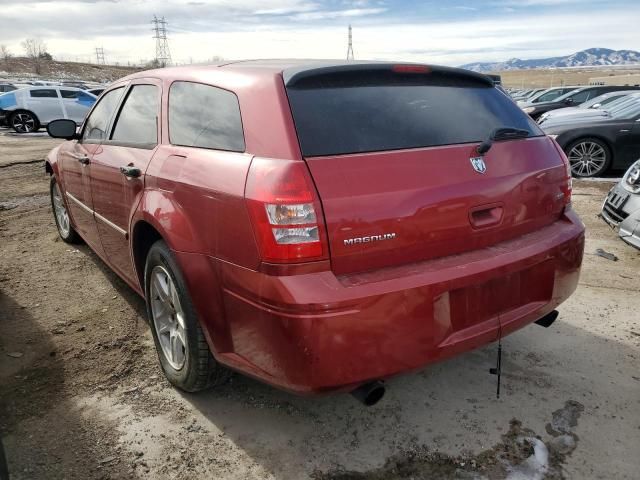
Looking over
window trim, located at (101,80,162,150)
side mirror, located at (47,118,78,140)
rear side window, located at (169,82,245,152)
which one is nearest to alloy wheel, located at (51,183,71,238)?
side mirror, located at (47,118,78,140)

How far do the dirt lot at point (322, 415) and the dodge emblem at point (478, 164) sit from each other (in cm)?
118

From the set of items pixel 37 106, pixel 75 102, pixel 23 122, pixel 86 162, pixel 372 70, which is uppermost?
pixel 372 70

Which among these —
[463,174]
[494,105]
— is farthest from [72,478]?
[494,105]

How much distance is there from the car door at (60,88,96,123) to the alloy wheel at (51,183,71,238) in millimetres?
15761

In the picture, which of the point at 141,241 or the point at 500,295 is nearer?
the point at 500,295

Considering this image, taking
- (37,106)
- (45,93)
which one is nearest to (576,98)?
(45,93)

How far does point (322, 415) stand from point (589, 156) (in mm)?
7538

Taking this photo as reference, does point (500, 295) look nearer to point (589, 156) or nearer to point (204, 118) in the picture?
point (204, 118)

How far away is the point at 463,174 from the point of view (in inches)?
88.4

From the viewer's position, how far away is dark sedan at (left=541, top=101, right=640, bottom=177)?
8.20 meters

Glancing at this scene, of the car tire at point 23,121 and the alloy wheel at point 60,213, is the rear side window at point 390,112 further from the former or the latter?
the car tire at point 23,121

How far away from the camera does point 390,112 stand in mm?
2340

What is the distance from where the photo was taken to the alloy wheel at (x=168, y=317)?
265 centimetres

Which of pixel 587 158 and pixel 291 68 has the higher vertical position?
pixel 291 68
